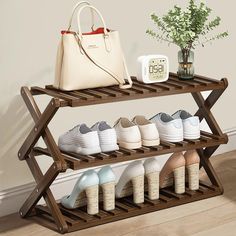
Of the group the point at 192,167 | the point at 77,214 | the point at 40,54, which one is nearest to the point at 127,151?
the point at 77,214

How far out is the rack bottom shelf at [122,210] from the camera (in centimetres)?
301

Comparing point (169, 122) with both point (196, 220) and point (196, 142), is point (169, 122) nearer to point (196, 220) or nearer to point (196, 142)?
point (196, 142)

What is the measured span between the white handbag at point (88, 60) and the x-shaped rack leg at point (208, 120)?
0.52 m

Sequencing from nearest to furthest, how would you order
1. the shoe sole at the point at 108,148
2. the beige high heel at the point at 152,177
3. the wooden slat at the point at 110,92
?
the wooden slat at the point at 110,92 < the shoe sole at the point at 108,148 < the beige high heel at the point at 152,177

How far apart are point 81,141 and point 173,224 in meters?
0.54

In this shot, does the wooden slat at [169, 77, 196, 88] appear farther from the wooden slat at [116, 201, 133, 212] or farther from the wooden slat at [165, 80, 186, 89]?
the wooden slat at [116, 201, 133, 212]

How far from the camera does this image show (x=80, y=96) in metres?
2.88

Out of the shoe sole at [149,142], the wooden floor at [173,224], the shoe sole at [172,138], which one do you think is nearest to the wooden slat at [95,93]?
the shoe sole at [149,142]

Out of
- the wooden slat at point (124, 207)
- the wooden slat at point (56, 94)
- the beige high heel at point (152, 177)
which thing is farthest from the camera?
the beige high heel at point (152, 177)

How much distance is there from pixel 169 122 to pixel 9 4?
0.89 m

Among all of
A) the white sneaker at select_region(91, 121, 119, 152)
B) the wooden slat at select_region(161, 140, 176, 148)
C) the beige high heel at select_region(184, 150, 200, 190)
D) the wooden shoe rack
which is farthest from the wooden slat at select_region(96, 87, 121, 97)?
the beige high heel at select_region(184, 150, 200, 190)

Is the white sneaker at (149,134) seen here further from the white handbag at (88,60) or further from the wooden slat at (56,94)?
the wooden slat at (56,94)

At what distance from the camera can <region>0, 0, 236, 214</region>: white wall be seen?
307 cm

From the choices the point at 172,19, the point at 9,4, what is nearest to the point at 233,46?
the point at 172,19
